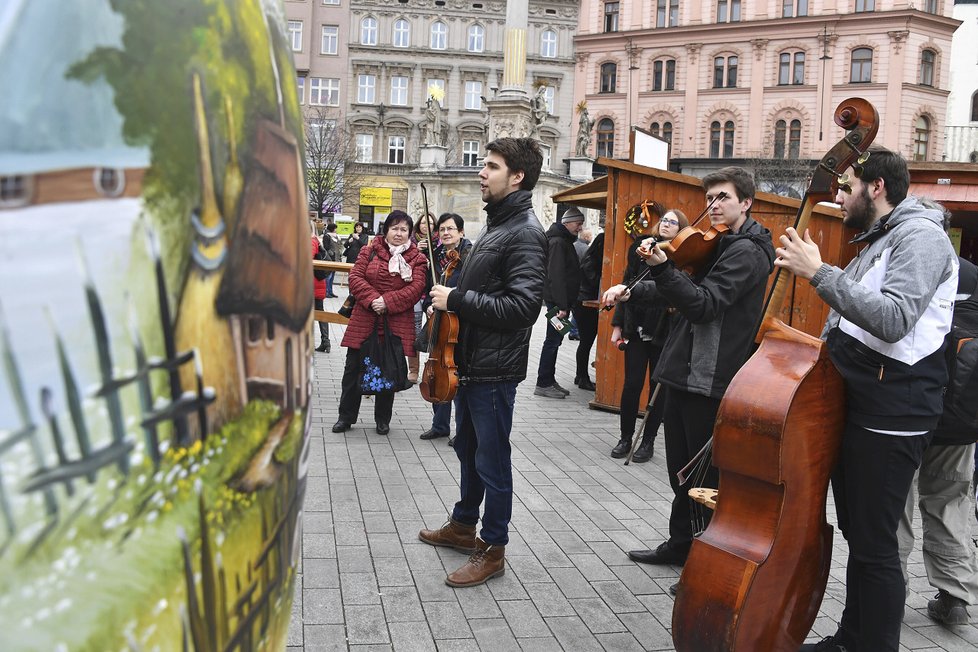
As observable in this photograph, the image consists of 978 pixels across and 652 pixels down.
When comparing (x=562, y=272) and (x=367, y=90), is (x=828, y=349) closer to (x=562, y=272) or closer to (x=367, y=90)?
(x=562, y=272)

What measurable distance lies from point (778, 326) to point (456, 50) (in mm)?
59067

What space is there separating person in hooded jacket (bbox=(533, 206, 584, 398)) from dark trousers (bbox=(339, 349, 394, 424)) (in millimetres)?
2557

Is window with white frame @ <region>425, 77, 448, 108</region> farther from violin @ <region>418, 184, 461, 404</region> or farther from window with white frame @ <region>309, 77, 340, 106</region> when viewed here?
violin @ <region>418, 184, 461, 404</region>

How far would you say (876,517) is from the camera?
9.70ft

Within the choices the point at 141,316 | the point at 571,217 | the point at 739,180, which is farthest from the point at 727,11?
the point at 141,316

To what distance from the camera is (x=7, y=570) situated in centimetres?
65

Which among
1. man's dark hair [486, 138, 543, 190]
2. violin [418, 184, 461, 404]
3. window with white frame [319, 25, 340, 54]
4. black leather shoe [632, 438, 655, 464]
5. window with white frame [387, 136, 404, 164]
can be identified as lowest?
black leather shoe [632, 438, 655, 464]

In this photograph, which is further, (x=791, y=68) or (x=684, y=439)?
(x=791, y=68)

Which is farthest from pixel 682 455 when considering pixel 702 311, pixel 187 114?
pixel 187 114

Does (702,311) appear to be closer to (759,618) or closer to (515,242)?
(515,242)

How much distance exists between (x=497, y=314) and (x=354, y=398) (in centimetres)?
355

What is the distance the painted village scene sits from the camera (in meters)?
0.65

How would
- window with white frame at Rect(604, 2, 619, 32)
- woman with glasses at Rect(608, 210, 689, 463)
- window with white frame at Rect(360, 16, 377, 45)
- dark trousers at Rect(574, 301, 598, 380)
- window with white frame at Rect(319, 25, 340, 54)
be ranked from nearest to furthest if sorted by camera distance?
woman with glasses at Rect(608, 210, 689, 463) → dark trousers at Rect(574, 301, 598, 380) → window with white frame at Rect(604, 2, 619, 32) → window with white frame at Rect(319, 25, 340, 54) → window with white frame at Rect(360, 16, 377, 45)

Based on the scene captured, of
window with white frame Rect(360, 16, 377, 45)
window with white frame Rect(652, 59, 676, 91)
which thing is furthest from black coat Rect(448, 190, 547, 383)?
window with white frame Rect(360, 16, 377, 45)
